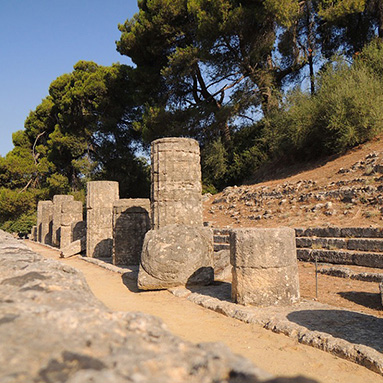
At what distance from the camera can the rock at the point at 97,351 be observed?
1.10 m

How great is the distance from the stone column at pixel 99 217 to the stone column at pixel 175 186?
4483 millimetres

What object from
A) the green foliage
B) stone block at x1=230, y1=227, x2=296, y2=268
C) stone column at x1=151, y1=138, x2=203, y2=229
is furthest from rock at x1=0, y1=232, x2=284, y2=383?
the green foliage

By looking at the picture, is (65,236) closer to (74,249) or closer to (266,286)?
(74,249)

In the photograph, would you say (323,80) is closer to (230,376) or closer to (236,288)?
(236,288)

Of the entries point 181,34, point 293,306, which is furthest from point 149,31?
point 293,306

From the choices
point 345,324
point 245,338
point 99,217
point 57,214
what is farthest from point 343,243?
point 57,214

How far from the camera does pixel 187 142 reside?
8789 mm

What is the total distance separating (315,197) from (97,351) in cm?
1257

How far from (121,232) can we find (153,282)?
385cm

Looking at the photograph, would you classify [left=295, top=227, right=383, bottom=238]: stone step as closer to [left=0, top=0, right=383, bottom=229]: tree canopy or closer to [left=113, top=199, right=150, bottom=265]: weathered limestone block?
[left=113, top=199, right=150, bottom=265]: weathered limestone block

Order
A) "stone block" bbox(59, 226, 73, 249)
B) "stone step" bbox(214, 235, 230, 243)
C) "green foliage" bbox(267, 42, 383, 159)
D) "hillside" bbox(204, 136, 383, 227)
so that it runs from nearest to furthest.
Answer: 1. "hillside" bbox(204, 136, 383, 227)
2. "stone step" bbox(214, 235, 230, 243)
3. "green foliage" bbox(267, 42, 383, 159)
4. "stone block" bbox(59, 226, 73, 249)

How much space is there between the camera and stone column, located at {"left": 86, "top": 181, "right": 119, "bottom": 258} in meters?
12.7

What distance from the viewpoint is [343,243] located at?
350 inches

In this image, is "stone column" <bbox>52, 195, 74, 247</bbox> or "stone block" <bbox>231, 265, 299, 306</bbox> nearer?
"stone block" <bbox>231, 265, 299, 306</bbox>
